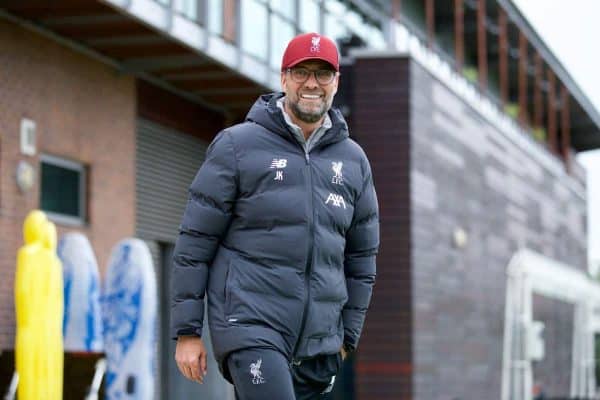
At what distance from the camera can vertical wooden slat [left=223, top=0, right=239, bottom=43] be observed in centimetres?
1427

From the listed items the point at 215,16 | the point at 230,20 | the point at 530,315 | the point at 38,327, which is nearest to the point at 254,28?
the point at 230,20

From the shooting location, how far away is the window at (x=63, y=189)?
12734mm

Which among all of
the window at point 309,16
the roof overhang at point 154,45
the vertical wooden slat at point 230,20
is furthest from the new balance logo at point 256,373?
the window at point 309,16

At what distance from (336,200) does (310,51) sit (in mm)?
501

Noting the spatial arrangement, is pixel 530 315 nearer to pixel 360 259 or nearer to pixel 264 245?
pixel 360 259

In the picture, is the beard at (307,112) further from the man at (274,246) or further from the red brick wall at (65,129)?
the red brick wall at (65,129)

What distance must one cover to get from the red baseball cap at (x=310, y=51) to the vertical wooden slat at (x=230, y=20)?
10.0 metres

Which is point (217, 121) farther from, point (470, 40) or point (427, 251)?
point (470, 40)

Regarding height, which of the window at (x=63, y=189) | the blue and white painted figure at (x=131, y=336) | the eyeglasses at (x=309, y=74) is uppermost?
the window at (x=63, y=189)

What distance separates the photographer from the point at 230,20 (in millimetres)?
14477

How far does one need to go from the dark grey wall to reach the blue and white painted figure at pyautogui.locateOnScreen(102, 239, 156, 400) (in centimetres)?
608

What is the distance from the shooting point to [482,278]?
69.8 ft

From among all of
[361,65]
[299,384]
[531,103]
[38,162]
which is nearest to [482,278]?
[361,65]

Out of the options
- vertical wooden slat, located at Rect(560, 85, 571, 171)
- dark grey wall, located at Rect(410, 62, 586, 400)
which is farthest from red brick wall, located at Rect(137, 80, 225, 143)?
vertical wooden slat, located at Rect(560, 85, 571, 171)
